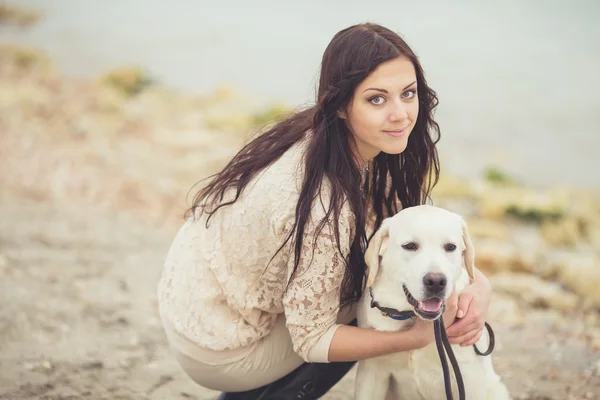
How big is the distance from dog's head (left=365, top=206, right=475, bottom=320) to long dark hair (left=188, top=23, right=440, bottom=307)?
0.11m

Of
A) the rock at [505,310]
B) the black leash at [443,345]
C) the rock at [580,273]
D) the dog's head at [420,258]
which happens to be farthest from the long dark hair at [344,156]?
the rock at [580,273]

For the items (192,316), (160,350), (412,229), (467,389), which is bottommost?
(160,350)

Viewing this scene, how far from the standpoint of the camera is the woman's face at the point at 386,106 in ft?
7.05

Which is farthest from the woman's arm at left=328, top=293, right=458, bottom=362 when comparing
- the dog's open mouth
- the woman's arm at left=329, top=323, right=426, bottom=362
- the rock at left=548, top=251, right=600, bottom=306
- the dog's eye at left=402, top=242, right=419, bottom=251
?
the rock at left=548, top=251, right=600, bottom=306

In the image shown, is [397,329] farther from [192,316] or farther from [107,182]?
[107,182]

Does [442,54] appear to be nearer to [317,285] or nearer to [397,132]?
[397,132]

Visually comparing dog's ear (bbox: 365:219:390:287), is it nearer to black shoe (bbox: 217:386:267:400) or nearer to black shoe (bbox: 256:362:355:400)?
black shoe (bbox: 256:362:355:400)

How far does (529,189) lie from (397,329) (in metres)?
4.66

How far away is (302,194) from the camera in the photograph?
2.11m

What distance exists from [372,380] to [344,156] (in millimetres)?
811

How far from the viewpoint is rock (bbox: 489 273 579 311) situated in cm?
430

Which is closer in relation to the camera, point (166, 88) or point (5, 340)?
point (5, 340)

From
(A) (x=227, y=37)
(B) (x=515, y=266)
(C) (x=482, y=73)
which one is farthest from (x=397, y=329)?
(A) (x=227, y=37)

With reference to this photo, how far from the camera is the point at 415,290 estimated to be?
2092 millimetres
